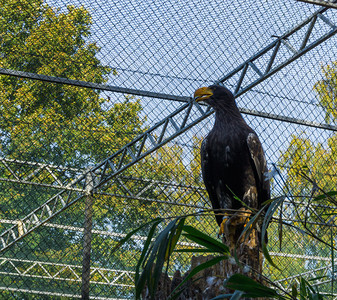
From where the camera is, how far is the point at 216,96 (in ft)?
10.1

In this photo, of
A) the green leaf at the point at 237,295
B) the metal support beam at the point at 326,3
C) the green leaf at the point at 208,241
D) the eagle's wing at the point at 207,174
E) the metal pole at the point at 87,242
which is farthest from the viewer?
the metal pole at the point at 87,242

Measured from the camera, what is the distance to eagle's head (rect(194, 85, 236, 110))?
302 cm

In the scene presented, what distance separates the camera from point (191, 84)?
3.56 m

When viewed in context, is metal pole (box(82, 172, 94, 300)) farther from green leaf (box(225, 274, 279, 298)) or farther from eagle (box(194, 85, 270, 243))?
green leaf (box(225, 274, 279, 298))

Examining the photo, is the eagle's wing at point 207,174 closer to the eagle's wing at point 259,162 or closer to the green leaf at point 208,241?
the eagle's wing at point 259,162

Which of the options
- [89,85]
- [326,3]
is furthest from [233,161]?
[89,85]

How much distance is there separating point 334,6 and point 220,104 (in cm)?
86

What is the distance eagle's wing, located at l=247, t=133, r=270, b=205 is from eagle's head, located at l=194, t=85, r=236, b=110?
0.96 ft

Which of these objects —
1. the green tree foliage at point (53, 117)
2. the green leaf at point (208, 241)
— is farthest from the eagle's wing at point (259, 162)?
the green leaf at point (208, 241)

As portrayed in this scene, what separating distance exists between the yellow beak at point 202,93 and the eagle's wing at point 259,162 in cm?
42

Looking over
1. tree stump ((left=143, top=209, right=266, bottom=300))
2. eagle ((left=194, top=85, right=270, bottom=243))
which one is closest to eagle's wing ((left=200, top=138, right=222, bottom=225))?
eagle ((left=194, top=85, right=270, bottom=243))

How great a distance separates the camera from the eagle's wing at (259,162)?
2812 mm

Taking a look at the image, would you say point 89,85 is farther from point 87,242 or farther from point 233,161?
point 87,242

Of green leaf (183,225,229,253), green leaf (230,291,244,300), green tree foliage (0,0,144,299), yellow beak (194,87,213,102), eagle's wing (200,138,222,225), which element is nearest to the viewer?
green leaf (230,291,244,300)
